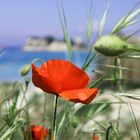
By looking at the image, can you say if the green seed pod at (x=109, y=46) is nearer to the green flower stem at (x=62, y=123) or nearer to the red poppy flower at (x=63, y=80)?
the red poppy flower at (x=63, y=80)

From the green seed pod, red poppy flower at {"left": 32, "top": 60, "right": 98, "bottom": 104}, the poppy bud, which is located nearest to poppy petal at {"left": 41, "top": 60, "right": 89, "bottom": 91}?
red poppy flower at {"left": 32, "top": 60, "right": 98, "bottom": 104}

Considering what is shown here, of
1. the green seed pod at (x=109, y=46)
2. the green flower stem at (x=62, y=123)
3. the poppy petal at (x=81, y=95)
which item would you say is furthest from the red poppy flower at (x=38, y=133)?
the green seed pod at (x=109, y=46)

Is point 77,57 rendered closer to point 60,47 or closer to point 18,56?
point 18,56

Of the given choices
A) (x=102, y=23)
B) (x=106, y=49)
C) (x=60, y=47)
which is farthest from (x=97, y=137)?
(x=60, y=47)

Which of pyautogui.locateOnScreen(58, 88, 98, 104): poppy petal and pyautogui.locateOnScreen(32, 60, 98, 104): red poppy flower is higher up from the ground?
pyautogui.locateOnScreen(32, 60, 98, 104): red poppy flower

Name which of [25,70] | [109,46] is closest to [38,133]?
[25,70]

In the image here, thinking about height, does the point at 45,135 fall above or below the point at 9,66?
below

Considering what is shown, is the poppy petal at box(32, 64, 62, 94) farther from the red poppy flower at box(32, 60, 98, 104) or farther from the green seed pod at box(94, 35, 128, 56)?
the green seed pod at box(94, 35, 128, 56)
